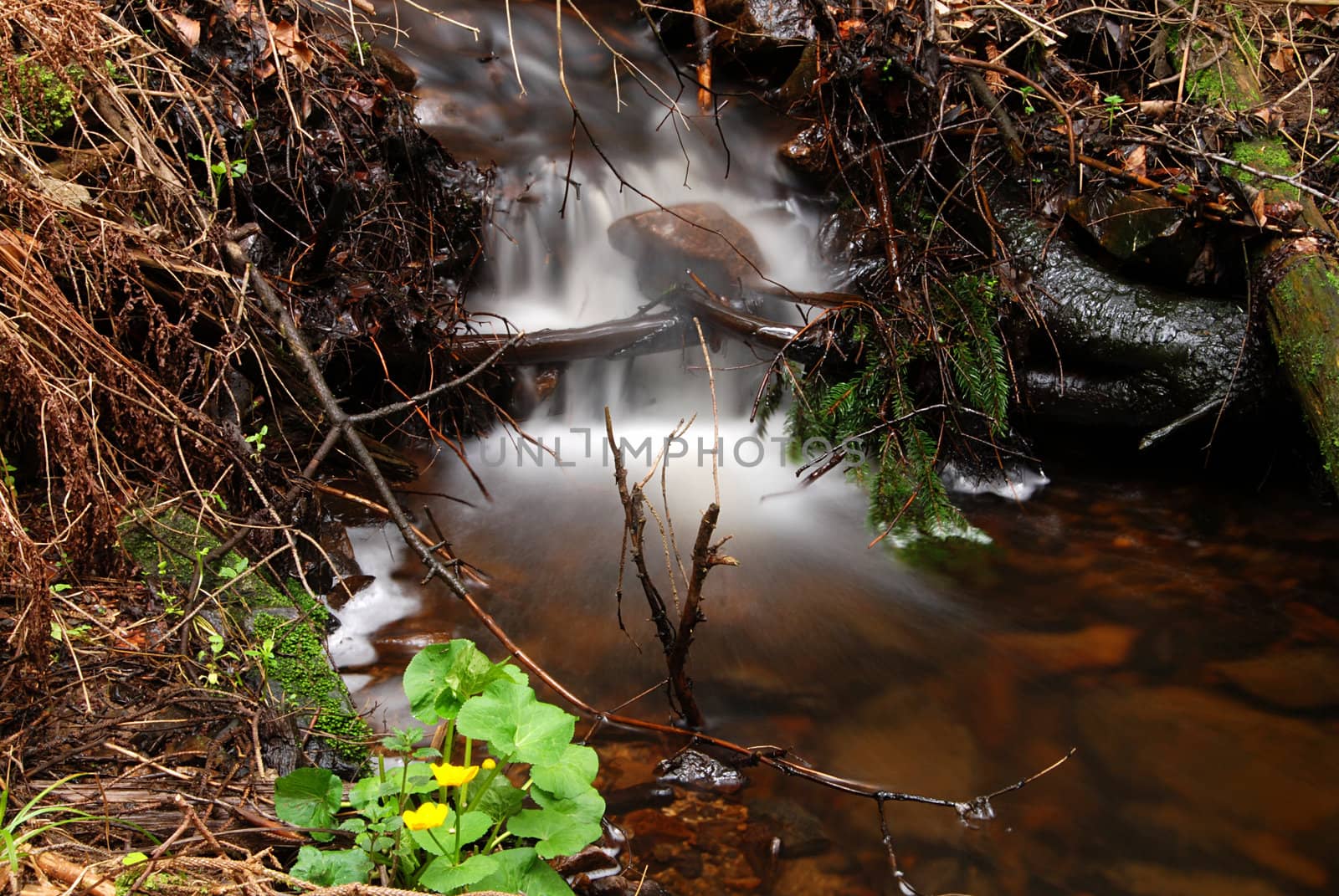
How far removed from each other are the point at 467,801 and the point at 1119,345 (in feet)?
12.5

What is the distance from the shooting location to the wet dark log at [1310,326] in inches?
123

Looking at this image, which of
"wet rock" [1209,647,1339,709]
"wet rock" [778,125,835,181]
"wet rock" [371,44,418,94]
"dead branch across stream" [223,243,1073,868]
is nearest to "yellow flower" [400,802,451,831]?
"dead branch across stream" [223,243,1073,868]

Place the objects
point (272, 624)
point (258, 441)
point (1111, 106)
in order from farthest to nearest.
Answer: point (1111, 106) → point (258, 441) → point (272, 624)

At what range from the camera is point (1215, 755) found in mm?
2604

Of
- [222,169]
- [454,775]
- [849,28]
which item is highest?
[849,28]

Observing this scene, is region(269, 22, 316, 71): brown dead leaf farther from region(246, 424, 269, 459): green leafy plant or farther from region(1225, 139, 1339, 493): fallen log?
region(1225, 139, 1339, 493): fallen log

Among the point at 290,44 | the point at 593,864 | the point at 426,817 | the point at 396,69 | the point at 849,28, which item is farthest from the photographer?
the point at 396,69

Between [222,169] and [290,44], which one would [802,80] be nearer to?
[290,44]

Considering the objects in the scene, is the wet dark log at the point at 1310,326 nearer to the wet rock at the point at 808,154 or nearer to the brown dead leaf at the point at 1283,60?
the brown dead leaf at the point at 1283,60

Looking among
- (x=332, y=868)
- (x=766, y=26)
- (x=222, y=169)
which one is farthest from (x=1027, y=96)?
(x=332, y=868)

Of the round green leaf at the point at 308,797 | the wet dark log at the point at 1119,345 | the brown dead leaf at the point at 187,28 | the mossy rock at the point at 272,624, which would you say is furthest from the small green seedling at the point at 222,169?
the wet dark log at the point at 1119,345

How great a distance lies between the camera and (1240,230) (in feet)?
12.2

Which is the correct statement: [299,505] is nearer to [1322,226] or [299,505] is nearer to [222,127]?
[222,127]

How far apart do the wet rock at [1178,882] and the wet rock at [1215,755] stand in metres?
0.04
